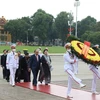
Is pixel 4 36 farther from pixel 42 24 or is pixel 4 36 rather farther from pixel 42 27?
pixel 42 27

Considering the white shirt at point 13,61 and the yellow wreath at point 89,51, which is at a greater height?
the yellow wreath at point 89,51

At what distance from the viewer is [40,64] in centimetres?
1392

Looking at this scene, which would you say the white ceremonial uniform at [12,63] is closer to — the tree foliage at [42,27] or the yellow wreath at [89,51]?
the yellow wreath at [89,51]

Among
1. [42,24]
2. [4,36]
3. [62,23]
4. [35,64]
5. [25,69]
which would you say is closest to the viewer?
[35,64]

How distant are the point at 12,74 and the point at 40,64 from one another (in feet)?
4.39

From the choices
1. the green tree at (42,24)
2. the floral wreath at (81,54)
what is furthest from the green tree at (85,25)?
the floral wreath at (81,54)

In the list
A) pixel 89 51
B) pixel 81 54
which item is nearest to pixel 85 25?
pixel 89 51

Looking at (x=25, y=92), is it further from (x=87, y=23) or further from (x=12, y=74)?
(x=87, y=23)

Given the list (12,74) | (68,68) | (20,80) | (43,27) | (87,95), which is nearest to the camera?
(68,68)

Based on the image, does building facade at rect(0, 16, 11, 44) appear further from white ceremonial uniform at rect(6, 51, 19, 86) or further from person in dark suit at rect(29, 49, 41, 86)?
person in dark suit at rect(29, 49, 41, 86)

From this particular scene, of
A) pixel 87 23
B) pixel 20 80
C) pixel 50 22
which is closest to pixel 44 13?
pixel 50 22

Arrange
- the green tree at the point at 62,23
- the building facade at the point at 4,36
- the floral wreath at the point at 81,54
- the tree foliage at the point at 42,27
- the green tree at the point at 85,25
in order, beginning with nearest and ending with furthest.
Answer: the floral wreath at the point at 81,54
the tree foliage at the point at 42,27
the green tree at the point at 62,23
the green tree at the point at 85,25
the building facade at the point at 4,36

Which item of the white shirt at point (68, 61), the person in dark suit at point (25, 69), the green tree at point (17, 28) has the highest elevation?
the green tree at point (17, 28)

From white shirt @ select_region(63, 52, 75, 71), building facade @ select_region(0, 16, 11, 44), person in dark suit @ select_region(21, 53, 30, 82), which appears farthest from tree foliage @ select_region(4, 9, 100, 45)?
white shirt @ select_region(63, 52, 75, 71)
